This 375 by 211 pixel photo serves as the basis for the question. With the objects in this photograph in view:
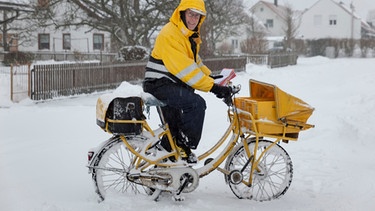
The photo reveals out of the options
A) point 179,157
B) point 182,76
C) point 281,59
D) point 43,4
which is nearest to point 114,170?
point 179,157

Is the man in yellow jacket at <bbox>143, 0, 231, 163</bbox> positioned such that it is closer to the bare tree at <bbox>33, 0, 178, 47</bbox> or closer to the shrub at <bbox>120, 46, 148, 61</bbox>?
the shrub at <bbox>120, 46, 148, 61</bbox>

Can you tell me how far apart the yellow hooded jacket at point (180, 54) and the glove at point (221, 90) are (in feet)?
0.22

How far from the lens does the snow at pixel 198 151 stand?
205 inches

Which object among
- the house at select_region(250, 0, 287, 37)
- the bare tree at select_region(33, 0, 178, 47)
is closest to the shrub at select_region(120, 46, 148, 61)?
the bare tree at select_region(33, 0, 178, 47)

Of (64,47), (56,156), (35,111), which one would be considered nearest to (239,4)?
(64,47)

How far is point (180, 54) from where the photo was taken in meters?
4.79

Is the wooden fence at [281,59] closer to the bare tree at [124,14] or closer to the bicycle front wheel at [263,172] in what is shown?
the bare tree at [124,14]

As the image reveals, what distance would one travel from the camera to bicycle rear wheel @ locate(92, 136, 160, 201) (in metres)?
5.00

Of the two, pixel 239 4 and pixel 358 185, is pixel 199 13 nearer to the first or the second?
pixel 358 185

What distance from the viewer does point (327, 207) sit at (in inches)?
206

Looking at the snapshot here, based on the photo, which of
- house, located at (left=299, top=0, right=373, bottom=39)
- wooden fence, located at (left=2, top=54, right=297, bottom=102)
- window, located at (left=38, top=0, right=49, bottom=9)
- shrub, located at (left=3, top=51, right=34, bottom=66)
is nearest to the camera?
wooden fence, located at (left=2, top=54, right=297, bottom=102)

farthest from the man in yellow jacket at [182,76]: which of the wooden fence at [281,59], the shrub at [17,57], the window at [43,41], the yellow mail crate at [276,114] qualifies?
the window at [43,41]

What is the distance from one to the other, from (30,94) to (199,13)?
11001mm

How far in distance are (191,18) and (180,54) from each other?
39 cm
